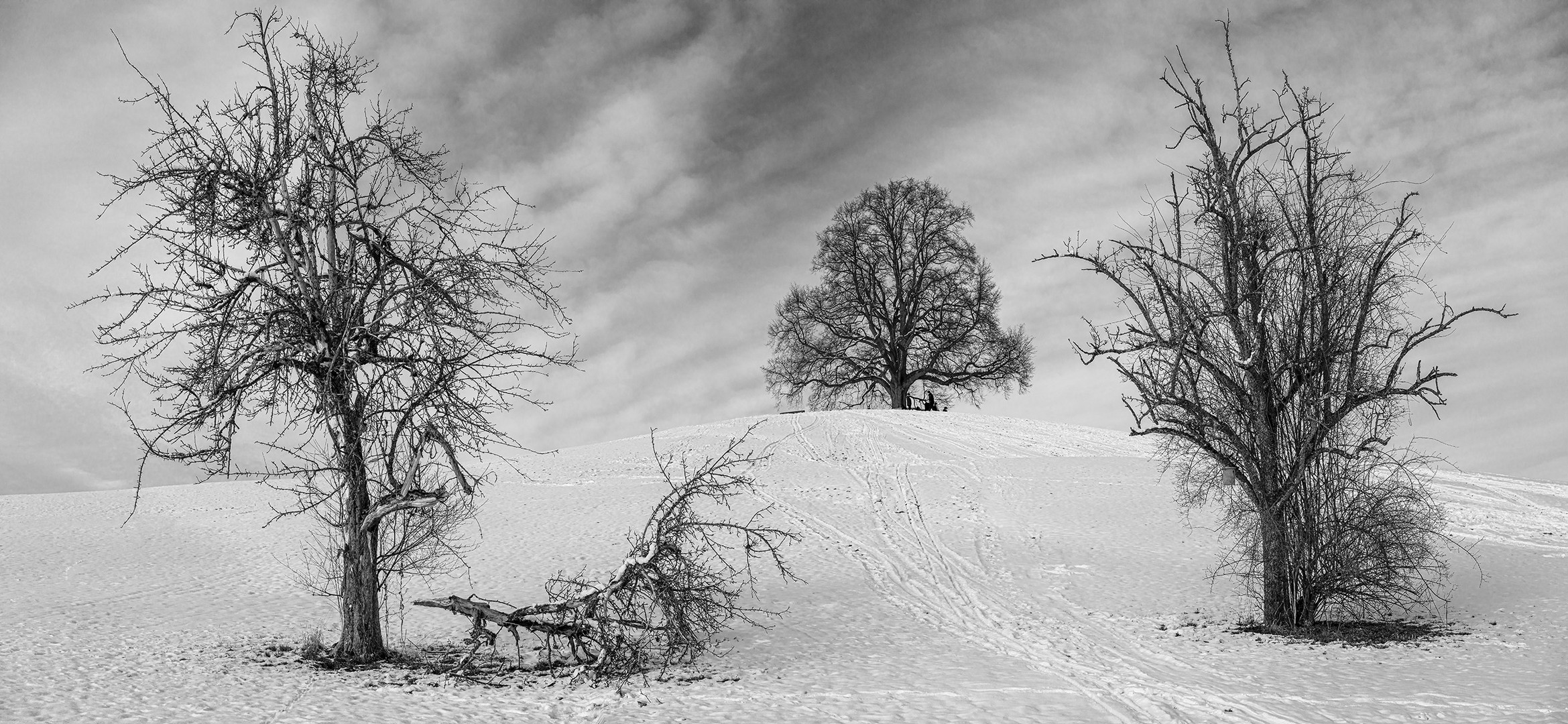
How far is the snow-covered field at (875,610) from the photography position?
9.27m

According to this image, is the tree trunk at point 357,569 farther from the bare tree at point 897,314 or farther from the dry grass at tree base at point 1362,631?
the bare tree at point 897,314

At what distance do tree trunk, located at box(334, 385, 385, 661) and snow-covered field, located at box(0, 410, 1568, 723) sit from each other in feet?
2.18

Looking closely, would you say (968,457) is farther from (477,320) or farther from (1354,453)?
(477,320)

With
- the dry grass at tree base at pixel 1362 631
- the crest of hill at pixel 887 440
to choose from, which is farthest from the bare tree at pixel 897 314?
the dry grass at tree base at pixel 1362 631

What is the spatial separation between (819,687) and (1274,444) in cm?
679

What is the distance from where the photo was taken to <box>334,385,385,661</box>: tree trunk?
10.9 metres

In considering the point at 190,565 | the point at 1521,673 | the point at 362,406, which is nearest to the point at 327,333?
the point at 362,406

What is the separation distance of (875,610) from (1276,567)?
547cm

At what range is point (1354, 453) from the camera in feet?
39.9

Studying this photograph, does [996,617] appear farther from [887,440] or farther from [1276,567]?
[887,440]

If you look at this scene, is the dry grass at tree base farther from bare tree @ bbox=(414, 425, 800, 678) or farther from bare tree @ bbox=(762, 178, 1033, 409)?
bare tree @ bbox=(762, 178, 1033, 409)

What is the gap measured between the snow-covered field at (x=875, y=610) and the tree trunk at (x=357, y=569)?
663mm

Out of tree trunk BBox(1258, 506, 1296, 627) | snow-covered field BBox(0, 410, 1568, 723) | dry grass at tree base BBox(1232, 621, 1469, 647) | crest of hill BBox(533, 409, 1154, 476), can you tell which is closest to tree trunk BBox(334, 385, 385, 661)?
snow-covered field BBox(0, 410, 1568, 723)

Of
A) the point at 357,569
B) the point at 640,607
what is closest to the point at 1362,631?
the point at 640,607
